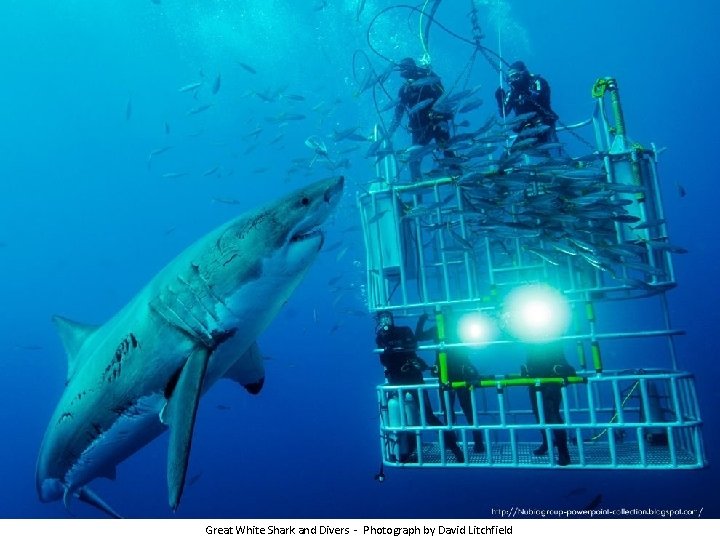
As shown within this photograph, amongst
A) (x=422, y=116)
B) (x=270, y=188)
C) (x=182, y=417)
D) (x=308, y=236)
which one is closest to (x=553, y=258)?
(x=422, y=116)

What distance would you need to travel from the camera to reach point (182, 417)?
2160 millimetres

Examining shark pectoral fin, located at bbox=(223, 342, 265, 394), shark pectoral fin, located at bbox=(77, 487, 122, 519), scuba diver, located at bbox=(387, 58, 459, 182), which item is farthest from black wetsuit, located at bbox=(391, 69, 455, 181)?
shark pectoral fin, located at bbox=(77, 487, 122, 519)

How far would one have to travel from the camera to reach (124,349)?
8.73 ft

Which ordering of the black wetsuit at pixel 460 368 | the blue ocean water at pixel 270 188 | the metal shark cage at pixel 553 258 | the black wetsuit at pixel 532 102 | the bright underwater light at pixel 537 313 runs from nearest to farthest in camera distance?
the metal shark cage at pixel 553 258, the bright underwater light at pixel 537 313, the black wetsuit at pixel 460 368, the black wetsuit at pixel 532 102, the blue ocean water at pixel 270 188

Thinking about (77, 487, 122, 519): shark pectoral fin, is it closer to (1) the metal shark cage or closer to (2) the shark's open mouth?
(1) the metal shark cage

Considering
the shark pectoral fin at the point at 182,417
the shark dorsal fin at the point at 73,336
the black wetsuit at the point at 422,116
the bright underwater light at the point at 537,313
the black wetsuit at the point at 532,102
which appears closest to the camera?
the shark pectoral fin at the point at 182,417

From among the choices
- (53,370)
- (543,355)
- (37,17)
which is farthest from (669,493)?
(37,17)

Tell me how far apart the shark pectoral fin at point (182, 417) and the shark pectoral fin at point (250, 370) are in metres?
0.81

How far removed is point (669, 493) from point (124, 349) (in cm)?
2078

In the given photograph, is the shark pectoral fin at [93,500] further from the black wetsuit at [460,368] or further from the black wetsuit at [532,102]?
the black wetsuit at [532,102]

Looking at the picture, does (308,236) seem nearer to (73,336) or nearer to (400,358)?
(73,336)

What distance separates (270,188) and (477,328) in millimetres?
63991

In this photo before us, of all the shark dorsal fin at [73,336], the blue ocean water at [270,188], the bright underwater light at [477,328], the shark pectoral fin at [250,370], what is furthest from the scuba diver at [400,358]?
the blue ocean water at [270,188]

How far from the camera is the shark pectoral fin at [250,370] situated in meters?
3.29
